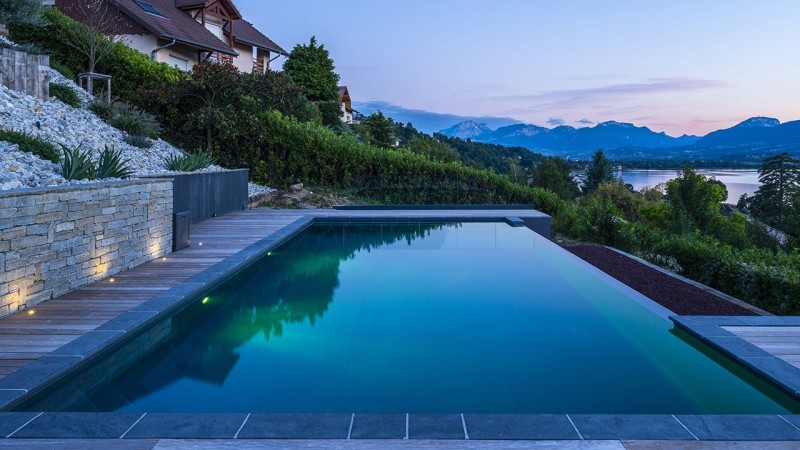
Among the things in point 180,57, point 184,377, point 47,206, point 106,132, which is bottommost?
point 184,377

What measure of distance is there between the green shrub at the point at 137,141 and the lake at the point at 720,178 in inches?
2827

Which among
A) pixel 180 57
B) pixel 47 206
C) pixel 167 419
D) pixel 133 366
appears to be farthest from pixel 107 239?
pixel 180 57

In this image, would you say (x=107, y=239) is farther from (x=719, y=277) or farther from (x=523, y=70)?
(x=523, y=70)

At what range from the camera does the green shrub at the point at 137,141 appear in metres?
12.0

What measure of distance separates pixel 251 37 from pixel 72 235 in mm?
26829

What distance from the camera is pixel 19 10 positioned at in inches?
519

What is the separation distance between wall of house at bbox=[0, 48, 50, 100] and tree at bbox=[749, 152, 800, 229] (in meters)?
70.6

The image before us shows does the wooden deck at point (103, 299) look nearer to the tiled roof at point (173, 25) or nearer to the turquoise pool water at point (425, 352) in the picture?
the turquoise pool water at point (425, 352)

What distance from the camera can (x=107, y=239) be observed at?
595cm

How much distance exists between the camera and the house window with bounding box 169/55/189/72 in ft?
71.9

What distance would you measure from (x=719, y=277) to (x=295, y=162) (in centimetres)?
1095

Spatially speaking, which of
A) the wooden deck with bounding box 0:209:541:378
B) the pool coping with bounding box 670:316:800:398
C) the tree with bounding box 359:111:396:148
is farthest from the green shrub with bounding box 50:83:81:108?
the tree with bounding box 359:111:396:148

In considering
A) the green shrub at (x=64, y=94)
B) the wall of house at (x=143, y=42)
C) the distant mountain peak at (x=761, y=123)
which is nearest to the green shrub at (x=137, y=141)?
the green shrub at (x=64, y=94)

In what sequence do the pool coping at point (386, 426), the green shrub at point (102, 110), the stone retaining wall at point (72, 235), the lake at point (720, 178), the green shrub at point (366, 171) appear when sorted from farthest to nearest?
the lake at point (720, 178) < the green shrub at point (366, 171) < the green shrub at point (102, 110) < the stone retaining wall at point (72, 235) < the pool coping at point (386, 426)
